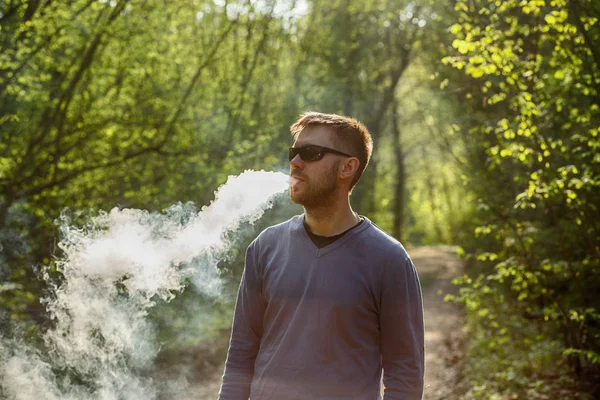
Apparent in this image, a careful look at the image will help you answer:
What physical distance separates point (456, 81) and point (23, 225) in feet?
26.7

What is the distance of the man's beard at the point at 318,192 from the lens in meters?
2.81

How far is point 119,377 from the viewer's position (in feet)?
20.9

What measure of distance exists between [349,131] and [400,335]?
0.96m

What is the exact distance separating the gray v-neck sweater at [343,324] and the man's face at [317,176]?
19 cm

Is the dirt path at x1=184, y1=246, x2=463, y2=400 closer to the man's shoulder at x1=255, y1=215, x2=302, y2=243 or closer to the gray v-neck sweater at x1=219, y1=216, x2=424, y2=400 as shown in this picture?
the gray v-neck sweater at x1=219, y1=216, x2=424, y2=400

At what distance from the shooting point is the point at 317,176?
284 cm

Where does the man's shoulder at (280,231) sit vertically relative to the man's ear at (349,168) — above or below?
below

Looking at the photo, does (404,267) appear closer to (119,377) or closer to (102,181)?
(119,377)

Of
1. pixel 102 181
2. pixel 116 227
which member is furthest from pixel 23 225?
pixel 116 227

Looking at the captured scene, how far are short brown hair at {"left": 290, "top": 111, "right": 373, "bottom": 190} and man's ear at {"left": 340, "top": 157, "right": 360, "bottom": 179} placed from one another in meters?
0.03

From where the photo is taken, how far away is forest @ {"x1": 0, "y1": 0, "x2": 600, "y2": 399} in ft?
20.9

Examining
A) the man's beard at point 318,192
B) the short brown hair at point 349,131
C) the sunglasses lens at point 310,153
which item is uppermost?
the short brown hair at point 349,131

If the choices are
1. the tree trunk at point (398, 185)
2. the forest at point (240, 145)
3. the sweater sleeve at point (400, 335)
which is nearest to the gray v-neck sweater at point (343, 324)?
the sweater sleeve at point (400, 335)

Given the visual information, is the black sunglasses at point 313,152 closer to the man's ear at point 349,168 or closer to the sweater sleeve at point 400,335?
the man's ear at point 349,168
